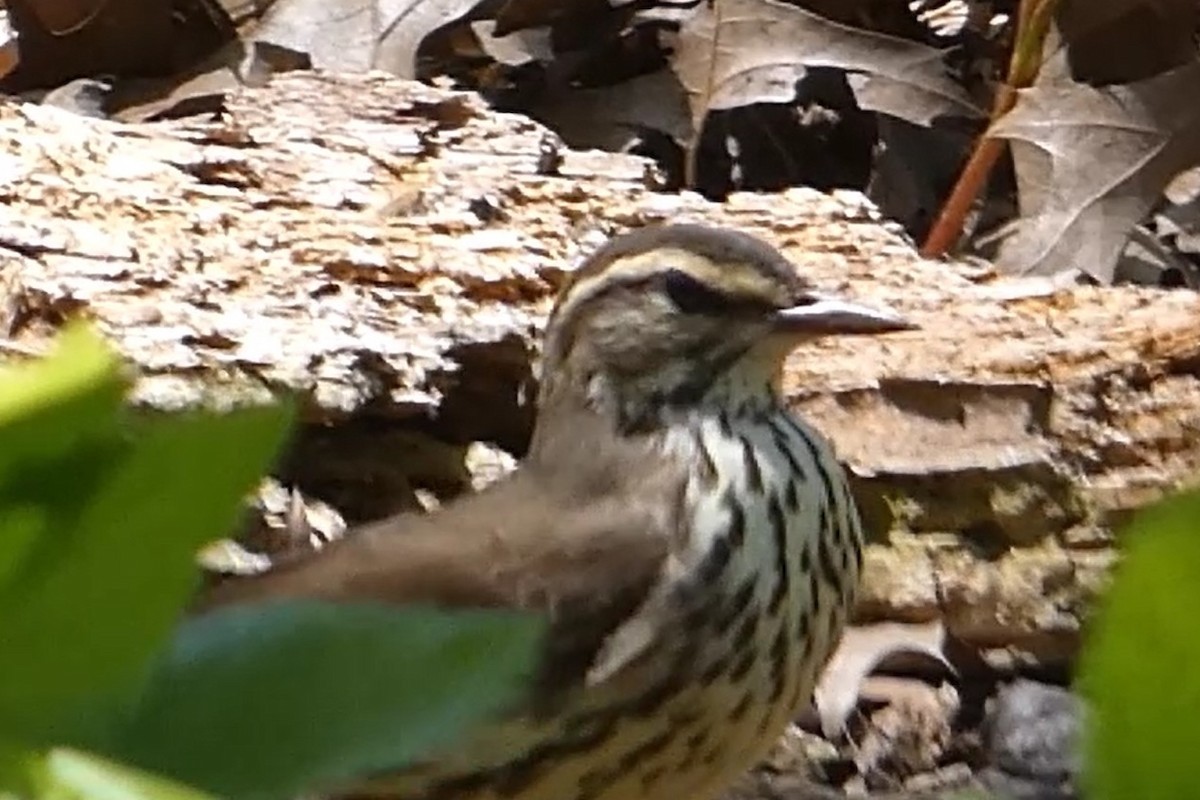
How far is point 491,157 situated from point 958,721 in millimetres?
836

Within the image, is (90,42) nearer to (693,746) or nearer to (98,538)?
(693,746)

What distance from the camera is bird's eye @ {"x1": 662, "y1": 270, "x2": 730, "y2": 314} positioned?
222cm

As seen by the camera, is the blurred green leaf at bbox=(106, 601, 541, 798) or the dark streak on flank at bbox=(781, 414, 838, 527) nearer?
the blurred green leaf at bbox=(106, 601, 541, 798)

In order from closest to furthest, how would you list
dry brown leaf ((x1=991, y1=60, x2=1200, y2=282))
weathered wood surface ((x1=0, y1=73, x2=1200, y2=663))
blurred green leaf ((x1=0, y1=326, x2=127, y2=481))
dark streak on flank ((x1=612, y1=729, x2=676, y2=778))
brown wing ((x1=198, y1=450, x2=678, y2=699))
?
blurred green leaf ((x1=0, y1=326, x2=127, y2=481)), brown wing ((x1=198, y1=450, x2=678, y2=699)), dark streak on flank ((x1=612, y1=729, x2=676, y2=778)), weathered wood surface ((x1=0, y1=73, x2=1200, y2=663)), dry brown leaf ((x1=991, y1=60, x2=1200, y2=282))

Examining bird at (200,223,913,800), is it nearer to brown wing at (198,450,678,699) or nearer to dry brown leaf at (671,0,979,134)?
brown wing at (198,450,678,699)

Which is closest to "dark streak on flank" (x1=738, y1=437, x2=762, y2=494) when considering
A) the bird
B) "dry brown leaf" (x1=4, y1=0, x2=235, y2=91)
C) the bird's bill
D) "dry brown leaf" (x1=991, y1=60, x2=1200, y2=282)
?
the bird

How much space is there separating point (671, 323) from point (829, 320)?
15 centimetres

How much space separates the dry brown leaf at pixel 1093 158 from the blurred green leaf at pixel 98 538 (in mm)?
3154

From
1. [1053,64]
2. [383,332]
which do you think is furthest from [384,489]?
[1053,64]

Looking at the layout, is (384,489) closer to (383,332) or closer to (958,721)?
(383,332)

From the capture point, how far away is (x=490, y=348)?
95.0 inches

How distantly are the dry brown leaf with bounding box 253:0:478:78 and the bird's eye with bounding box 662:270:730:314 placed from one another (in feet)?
4.34

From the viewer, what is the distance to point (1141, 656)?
0.26 meters

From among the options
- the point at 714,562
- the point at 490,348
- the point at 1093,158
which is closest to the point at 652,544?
the point at 714,562
